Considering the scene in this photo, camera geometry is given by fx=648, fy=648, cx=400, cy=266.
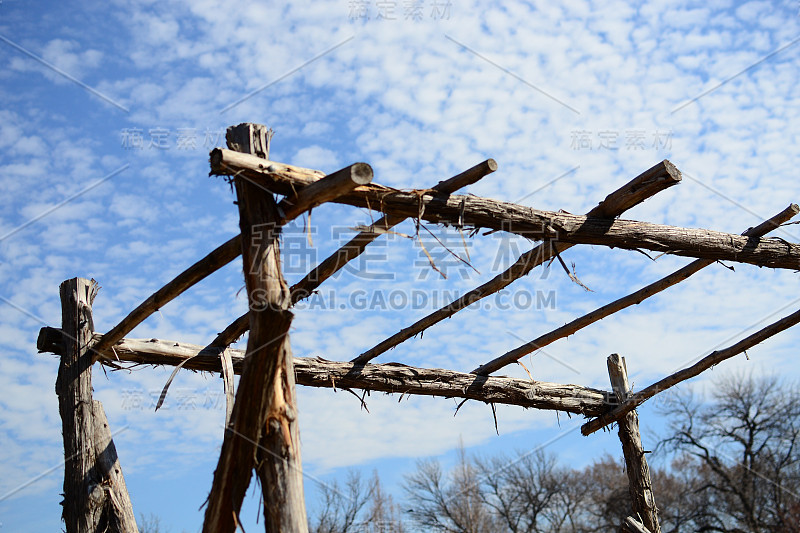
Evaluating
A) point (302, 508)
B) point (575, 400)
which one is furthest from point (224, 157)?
point (575, 400)

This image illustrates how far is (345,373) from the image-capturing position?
17.5 feet

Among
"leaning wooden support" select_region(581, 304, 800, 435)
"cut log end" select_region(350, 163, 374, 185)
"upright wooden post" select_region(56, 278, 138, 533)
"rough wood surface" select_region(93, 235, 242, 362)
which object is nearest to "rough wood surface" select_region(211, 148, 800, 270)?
"cut log end" select_region(350, 163, 374, 185)

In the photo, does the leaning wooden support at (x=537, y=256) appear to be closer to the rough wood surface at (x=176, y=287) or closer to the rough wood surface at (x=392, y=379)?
the rough wood surface at (x=392, y=379)

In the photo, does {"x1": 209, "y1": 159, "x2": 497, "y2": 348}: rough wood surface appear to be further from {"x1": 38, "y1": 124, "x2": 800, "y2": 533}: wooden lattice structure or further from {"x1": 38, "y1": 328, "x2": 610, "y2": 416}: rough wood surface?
{"x1": 38, "y1": 328, "x2": 610, "y2": 416}: rough wood surface

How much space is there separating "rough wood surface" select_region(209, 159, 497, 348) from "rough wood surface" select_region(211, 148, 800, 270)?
0.33ft

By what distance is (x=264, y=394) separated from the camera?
295 cm

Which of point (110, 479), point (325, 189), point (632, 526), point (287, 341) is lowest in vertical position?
point (632, 526)

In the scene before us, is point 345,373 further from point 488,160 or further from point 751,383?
point 751,383

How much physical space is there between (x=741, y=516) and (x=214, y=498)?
24.8m

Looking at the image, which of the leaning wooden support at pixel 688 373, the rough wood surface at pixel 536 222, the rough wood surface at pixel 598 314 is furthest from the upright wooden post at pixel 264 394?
the leaning wooden support at pixel 688 373

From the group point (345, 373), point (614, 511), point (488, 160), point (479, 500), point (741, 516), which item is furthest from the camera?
point (479, 500)

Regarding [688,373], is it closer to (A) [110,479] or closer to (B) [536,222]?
(B) [536,222]

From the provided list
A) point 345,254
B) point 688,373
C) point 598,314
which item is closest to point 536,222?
point 345,254

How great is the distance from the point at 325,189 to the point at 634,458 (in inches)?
211
